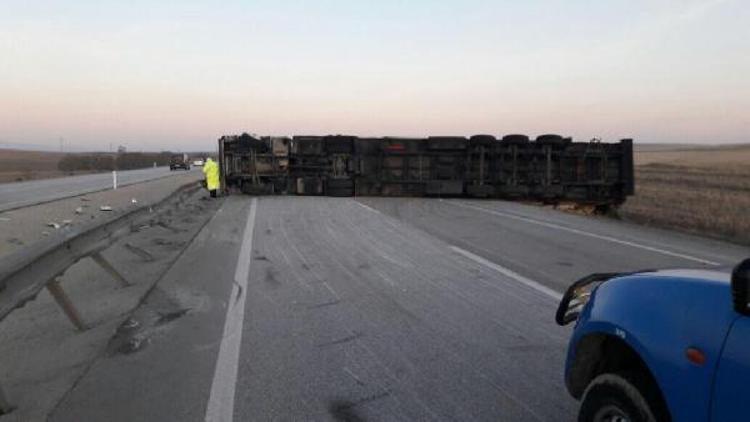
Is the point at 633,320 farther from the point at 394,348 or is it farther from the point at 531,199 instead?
the point at 531,199

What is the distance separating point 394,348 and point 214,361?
Answer: 152 centimetres

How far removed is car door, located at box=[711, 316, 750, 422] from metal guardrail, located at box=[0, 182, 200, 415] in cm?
439

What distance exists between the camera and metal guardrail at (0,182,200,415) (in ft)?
17.8

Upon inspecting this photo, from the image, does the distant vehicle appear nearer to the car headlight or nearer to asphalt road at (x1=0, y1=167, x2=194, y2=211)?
asphalt road at (x1=0, y1=167, x2=194, y2=211)

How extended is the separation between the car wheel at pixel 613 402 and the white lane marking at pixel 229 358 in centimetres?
234

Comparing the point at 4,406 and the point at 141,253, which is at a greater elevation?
the point at 141,253

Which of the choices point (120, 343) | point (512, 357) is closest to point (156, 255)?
point (120, 343)

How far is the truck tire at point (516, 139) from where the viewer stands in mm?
28547

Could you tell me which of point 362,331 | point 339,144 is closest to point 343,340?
point 362,331

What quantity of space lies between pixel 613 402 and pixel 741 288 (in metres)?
0.93

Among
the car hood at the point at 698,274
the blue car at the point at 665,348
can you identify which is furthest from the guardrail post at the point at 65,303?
the car hood at the point at 698,274

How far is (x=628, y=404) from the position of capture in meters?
3.16

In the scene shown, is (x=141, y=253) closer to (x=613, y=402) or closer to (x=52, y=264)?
(x=52, y=264)

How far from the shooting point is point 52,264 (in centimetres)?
656
